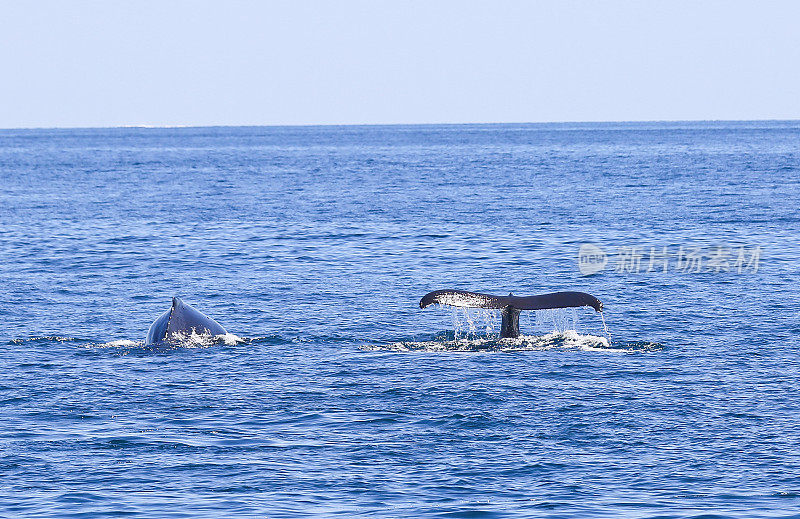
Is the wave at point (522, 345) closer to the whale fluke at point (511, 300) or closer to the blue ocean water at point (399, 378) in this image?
the blue ocean water at point (399, 378)

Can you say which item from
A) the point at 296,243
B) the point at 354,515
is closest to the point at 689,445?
the point at 354,515

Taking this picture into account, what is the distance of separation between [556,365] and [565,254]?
22.8 m

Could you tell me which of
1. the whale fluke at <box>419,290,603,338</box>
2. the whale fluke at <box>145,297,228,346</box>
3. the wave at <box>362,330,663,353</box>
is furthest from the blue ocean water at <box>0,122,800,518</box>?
the whale fluke at <box>419,290,603,338</box>

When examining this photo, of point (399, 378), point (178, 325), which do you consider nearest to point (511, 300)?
point (399, 378)

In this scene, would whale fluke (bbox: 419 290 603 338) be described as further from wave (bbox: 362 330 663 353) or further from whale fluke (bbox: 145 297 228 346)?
whale fluke (bbox: 145 297 228 346)

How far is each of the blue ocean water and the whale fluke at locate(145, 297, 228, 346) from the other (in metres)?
0.56

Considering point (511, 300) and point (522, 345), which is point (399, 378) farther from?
point (522, 345)

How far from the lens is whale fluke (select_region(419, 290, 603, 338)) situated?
23.0m

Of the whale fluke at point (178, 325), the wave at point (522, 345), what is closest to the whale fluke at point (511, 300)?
the wave at point (522, 345)

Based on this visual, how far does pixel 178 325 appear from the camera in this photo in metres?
27.9

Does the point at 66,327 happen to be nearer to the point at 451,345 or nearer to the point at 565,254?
the point at 451,345

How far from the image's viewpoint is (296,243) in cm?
5350

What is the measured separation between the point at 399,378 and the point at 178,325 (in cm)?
661

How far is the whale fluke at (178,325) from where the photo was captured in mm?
27777
